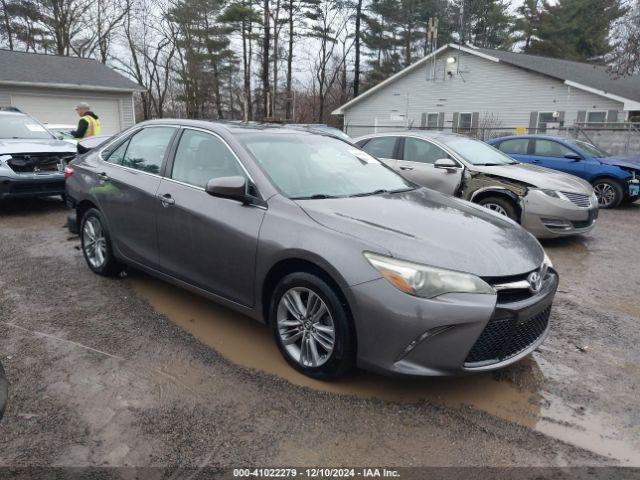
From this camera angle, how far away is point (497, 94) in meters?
24.1

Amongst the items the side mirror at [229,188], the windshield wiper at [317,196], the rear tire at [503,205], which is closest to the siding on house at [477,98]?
the rear tire at [503,205]

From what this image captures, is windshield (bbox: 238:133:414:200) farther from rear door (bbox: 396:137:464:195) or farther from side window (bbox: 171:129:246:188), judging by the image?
rear door (bbox: 396:137:464:195)

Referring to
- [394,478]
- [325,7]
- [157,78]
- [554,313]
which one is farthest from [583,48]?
[394,478]

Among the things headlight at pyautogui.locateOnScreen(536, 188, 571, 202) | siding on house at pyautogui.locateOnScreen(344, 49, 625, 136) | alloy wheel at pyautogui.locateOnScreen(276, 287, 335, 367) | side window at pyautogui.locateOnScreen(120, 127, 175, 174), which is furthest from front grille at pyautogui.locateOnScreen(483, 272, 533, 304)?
siding on house at pyautogui.locateOnScreen(344, 49, 625, 136)

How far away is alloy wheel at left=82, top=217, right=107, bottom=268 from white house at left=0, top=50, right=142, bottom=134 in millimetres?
18464

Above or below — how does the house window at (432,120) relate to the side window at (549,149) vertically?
above

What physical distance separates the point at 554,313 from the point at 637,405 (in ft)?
4.82

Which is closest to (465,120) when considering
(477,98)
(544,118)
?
(477,98)

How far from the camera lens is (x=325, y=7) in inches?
1489

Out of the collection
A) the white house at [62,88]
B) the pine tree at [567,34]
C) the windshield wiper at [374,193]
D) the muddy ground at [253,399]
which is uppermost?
the pine tree at [567,34]

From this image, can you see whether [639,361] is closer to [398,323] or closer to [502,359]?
[502,359]

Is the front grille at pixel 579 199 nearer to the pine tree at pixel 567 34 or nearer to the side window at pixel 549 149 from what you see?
the side window at pixel 549 149

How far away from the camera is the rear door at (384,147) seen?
833 cm

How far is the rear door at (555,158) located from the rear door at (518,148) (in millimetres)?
153
